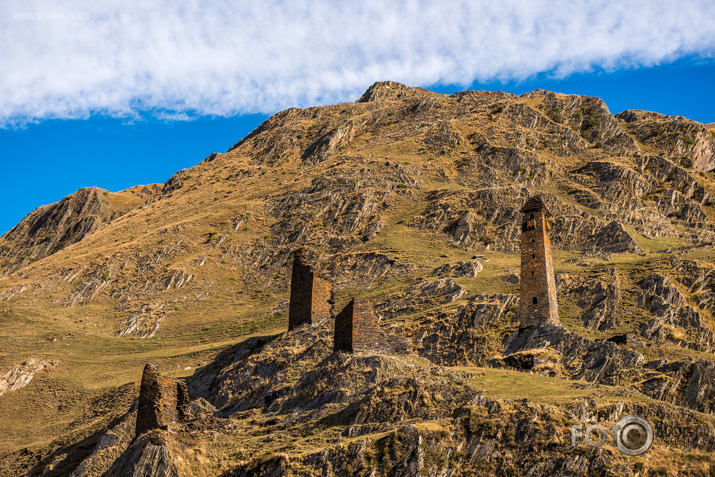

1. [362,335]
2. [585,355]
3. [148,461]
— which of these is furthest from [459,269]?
[148,461]

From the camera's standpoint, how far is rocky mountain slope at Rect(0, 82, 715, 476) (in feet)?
97.0

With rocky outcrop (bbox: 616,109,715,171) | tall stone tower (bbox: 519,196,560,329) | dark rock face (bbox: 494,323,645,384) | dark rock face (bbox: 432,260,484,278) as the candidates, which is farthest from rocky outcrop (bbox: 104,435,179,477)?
rocky outcrop (bbox: 616,109,715,171)

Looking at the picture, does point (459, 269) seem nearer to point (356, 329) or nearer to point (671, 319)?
point (671, 319)

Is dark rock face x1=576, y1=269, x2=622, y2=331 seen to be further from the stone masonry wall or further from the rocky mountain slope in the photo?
the stone masonry wall

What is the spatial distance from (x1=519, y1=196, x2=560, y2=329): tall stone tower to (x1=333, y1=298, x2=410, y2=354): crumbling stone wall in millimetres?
11717

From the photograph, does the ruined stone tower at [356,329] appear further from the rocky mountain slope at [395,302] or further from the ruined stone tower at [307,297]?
the ruined stone tower at [307,297]

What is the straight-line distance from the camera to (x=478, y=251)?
84.6 meters

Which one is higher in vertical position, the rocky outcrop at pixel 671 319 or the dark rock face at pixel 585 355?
the rocky outcrop at pixel 671 319

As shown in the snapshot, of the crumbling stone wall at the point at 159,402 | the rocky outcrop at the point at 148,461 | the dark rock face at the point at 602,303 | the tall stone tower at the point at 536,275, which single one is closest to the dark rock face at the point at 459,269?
A: the dark rock face at the point at 602,303

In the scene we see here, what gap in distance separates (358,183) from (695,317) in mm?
60120

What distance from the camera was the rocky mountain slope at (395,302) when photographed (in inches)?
1164

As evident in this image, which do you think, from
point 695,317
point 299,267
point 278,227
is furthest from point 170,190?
point 695,317

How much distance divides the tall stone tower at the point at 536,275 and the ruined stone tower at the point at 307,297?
43.9ft

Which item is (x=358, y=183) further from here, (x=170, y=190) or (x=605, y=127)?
(x=170, y=190)
